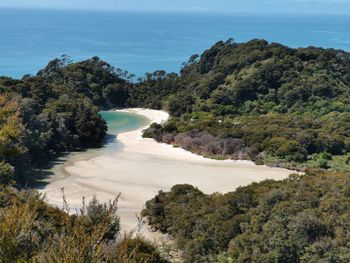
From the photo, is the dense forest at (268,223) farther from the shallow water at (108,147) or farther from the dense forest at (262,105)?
the dense forest at (262,105)

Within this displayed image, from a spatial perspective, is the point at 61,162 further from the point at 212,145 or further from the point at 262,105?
the point at 262,105

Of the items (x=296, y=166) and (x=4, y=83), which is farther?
(x=4, y=83)

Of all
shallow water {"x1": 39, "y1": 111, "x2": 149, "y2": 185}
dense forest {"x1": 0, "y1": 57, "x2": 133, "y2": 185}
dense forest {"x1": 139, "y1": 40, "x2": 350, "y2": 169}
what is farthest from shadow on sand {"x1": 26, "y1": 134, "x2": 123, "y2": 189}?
dense forest {"x1": 139, "y1": 40, "x2": 350, "y2": 169}

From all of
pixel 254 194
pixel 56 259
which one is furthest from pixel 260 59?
pixel 56 259

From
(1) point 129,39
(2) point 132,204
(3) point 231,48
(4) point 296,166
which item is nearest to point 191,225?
(2) point 132,204

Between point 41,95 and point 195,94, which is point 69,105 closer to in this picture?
point 41,95

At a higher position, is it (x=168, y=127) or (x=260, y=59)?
(x=260, y=59)

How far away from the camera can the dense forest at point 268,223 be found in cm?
1270

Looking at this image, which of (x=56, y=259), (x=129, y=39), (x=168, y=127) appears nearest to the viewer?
(x=56, y=259)

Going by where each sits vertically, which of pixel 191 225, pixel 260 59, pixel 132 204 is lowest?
pixel 132 204

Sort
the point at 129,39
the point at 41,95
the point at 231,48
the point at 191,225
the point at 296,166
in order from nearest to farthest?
1. the point at 191,225
2. the point at 296,166
3. the point at 41,95
4. the point at 231,48
5. the point at 129,39

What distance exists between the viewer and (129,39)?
A: 138 m

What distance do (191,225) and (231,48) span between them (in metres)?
44.2

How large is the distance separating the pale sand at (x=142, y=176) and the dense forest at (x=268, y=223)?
3.22 metres
